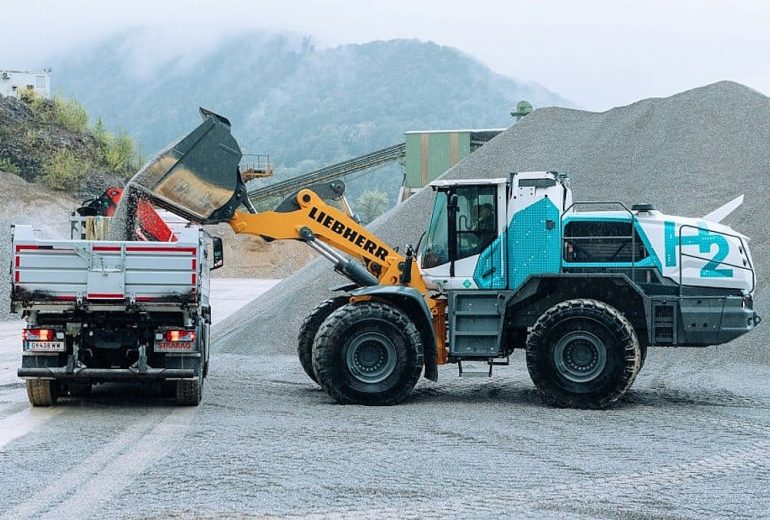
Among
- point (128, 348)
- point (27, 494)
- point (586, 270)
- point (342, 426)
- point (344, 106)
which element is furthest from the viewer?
point (344, 106)

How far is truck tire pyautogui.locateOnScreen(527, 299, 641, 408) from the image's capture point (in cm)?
1315

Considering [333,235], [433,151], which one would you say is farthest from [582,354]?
[433,151]

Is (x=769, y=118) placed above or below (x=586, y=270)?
above

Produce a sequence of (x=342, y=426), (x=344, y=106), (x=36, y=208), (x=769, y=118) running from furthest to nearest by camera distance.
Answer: (x=344, y=106), (x=36, y=208), (x=769, y=118), (x=342, y=426)

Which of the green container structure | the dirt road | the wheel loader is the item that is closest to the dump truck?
the dirt road

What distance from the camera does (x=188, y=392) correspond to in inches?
514

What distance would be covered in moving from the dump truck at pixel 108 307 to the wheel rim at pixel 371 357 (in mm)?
1804

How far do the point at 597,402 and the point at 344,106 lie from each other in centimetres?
17331

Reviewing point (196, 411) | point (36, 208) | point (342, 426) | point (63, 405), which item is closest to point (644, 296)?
point (342, 426)

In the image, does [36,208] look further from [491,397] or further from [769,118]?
[491,397]

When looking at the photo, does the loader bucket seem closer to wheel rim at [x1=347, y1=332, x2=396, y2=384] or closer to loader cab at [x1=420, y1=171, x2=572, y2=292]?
wheel rim at [x1=347, y1=332, x2=396, y2=384]

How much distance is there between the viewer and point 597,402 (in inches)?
521

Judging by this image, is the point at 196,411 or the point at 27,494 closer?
the point at 27,494

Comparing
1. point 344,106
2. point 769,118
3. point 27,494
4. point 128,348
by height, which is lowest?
point 27,494
